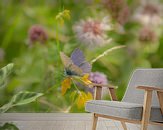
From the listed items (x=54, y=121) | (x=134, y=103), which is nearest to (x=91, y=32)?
(x=134, y=103)

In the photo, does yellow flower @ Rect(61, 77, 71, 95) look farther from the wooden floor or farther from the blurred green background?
the wooden floor

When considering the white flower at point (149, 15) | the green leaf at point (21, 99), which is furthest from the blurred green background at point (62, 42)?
the green leaf at point (21, 99)

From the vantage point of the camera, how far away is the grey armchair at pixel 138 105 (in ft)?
6.72

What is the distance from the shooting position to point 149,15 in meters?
2.76

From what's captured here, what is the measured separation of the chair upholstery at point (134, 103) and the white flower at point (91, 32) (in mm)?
287

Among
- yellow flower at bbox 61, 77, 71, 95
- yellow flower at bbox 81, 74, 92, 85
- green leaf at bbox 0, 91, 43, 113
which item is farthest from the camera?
yellow flower at bbox 61, 77, 71, 95

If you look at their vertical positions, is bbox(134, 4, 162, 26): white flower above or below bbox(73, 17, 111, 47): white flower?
above

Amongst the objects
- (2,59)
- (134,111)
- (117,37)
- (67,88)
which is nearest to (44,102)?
(67,88)

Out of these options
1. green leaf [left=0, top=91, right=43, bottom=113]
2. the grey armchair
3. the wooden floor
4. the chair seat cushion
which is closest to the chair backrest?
the grey armchair

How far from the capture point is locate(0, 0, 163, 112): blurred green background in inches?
107

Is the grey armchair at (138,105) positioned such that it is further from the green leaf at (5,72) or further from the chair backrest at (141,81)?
the green leaf at (5,72)

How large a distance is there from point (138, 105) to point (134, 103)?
33cm

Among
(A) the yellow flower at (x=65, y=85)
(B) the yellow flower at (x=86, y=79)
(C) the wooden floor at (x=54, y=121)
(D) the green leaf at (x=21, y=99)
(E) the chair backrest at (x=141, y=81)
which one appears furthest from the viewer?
(C) the wooden floor at (x=54, y=121)

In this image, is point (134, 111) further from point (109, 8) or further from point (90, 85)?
point (109, 8)
